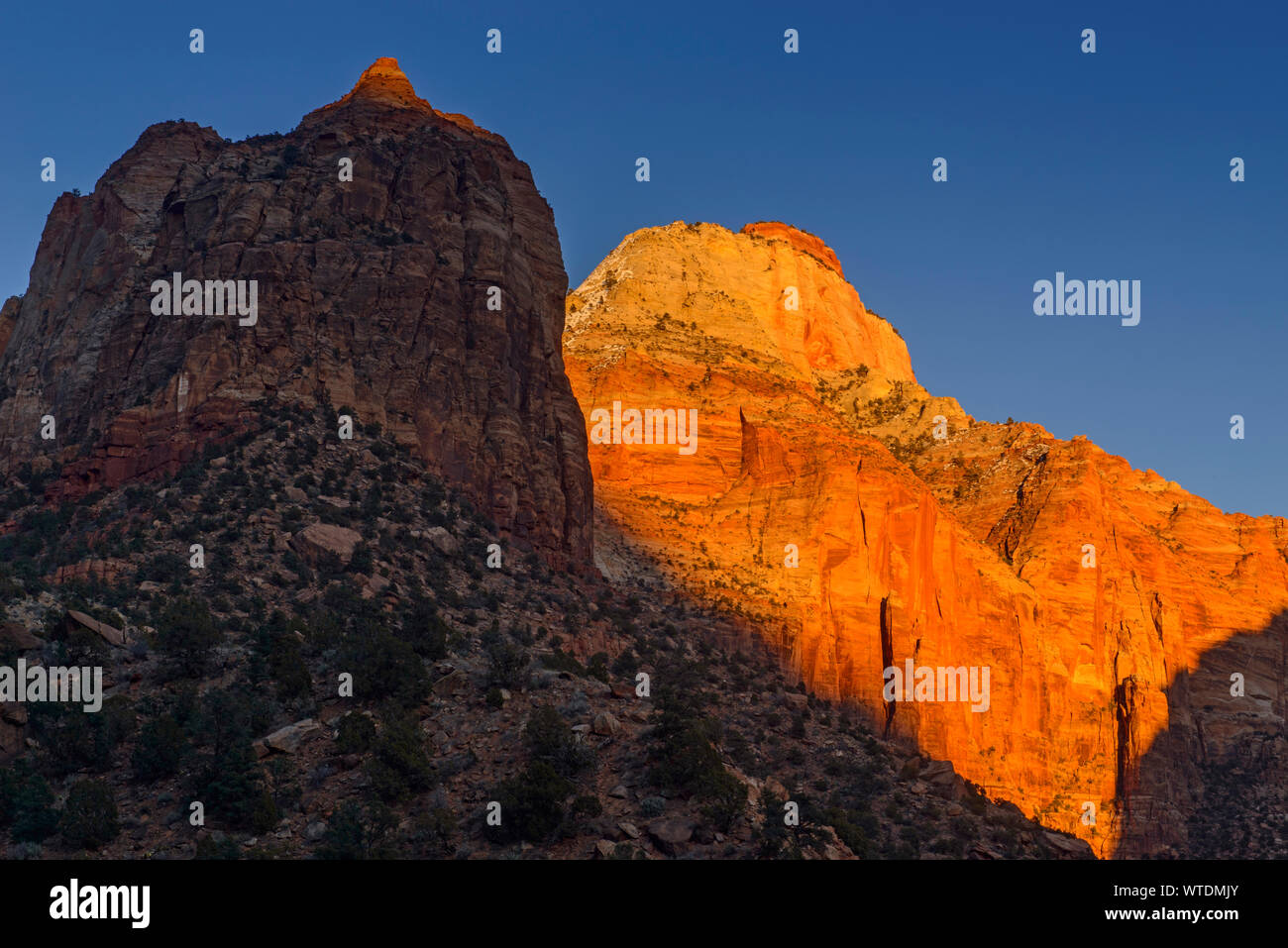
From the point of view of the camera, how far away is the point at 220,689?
40938 millimetres

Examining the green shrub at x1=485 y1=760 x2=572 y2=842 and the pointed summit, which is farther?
the pointed summit

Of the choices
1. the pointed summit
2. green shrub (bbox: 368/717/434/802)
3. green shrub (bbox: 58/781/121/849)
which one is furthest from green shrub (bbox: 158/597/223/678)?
the pointed summit

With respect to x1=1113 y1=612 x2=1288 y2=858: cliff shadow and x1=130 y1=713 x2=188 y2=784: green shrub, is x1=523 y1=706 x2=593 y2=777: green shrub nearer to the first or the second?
x1=130 y1=713 x2=188 y2=784: green shrub

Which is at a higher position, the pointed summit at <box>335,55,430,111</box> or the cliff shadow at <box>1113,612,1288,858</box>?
the pointed summit at <box>335,55,430,111</box>

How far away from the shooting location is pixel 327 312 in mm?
63875

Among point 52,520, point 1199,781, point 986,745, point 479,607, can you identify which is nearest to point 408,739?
point 479,607

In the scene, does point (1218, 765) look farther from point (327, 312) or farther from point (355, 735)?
point (355, 735)

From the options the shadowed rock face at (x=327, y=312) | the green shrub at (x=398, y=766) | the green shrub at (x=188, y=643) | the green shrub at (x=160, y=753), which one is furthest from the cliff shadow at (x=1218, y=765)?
the green shrub at (x=160, y=753)

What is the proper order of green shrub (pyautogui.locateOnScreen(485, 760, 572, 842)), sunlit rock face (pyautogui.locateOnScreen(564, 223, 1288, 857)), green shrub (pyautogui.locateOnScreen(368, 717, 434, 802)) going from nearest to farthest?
green shrub (pyautogui.locateOnScreen(485, 760, 572, 842)) < green shrub (pyautogui.locateOnScreen(368, 717, 434, 802)) < sunlit rock face (pyautogui.locateOnScreen(564, 223, 1288, 857))

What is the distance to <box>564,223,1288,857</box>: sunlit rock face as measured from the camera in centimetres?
9769

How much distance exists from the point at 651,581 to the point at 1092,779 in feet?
143

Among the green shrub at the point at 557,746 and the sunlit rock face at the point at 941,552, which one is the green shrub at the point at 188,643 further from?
the sunlit rock face at the point at 941,552

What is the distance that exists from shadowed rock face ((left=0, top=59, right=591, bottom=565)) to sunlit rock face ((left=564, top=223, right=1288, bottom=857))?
22927 mm

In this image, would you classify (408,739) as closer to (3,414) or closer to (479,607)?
(479,607)
